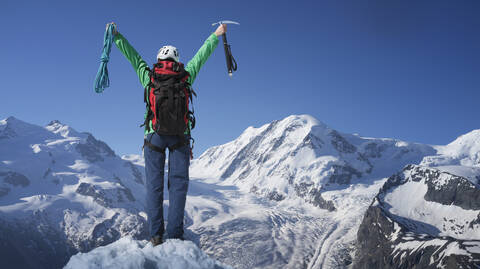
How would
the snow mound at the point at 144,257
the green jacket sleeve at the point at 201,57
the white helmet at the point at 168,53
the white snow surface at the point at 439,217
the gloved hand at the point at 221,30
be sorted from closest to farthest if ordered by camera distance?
the snow mound at the point at 144,257 < the white helmet at the point at 168,53 < the green jacket sleeve at the point at 201,57 < the gloved hand at the point at 221,30 < the white snow surface at the point at 439,217

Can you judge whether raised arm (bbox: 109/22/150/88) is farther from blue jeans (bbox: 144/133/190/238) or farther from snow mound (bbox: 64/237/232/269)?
snow mound (bbox: 64/237/232/269)

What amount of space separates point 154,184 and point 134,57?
2.79m

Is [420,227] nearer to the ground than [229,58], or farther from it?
nearer to the ground

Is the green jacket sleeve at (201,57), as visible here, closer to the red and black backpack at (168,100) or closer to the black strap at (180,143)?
the red and black backpack at (168,100)

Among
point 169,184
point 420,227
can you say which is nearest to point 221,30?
point 169,184

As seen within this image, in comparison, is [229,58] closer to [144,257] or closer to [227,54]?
[227,54]

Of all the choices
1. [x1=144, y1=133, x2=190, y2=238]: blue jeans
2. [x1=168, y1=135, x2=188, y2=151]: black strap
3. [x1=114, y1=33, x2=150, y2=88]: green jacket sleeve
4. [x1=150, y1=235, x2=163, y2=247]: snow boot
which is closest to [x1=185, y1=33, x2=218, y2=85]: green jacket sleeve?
[x1=114, y1=33, x2=150, y2=88]: green jacket sleeve

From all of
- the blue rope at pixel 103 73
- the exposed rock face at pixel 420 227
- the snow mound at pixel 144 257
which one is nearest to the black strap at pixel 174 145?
the snow mound at pixel 144 257

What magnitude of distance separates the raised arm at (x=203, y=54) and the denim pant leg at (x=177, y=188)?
1.65m

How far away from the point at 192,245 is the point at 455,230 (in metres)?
203

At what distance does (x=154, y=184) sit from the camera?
23.0ft

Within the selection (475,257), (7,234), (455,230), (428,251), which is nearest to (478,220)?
(455,230)

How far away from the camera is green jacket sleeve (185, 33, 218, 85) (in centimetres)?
770

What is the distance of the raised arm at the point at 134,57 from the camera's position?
757 cm
